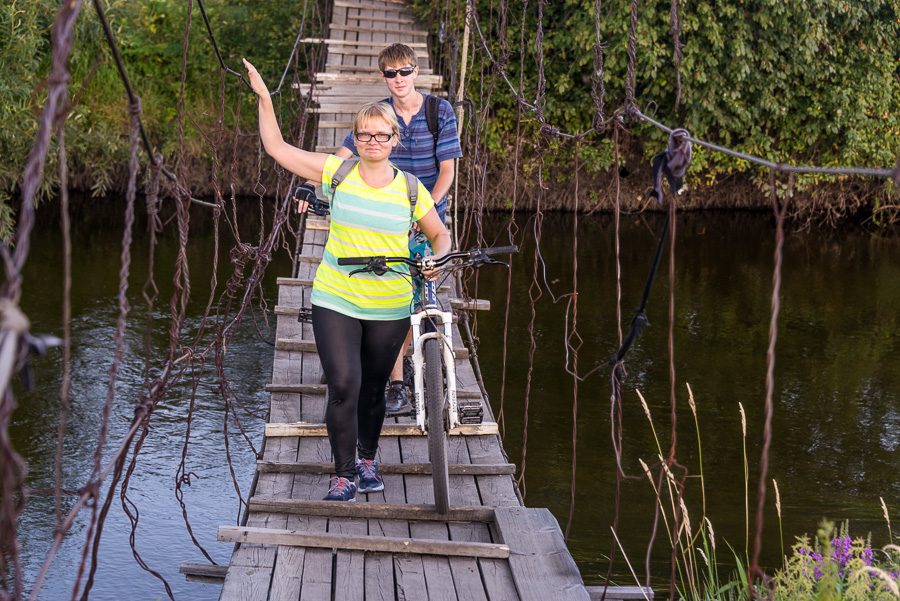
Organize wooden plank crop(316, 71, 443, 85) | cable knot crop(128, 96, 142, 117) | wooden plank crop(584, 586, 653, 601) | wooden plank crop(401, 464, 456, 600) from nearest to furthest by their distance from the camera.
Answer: cable knot crop(128, 96, 142, 117) → wooden plank crop(401, 464, 456, 600) → wooden plank crop(584, 586, 653, 601) → wooden plank crop(316, 71, 443, 85)

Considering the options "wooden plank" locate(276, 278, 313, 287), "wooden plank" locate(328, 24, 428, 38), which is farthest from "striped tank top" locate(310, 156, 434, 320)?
"wooden plank" locate(328, 24, 428, 38)

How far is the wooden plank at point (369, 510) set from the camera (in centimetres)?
265

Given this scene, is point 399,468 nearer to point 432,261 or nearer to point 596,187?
point 432,261

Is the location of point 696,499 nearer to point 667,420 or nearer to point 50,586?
point 667,420

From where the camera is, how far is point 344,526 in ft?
8.67

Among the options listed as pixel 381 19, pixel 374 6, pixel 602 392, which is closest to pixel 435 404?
pixel 602 392

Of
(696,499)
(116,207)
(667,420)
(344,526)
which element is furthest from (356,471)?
(116,207)

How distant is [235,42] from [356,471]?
914 cm

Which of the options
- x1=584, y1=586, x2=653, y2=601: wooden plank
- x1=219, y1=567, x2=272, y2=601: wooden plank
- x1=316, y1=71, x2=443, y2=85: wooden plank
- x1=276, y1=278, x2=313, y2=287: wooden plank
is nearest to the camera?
x1=219, y1=567, x2=272, y2=601: wooden plank

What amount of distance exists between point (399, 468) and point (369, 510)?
284 millimetres

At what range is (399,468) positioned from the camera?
2939 mm

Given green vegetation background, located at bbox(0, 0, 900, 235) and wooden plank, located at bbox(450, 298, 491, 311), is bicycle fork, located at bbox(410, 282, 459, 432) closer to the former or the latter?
wooden plank, located at bbox(450, 298, 491, 311)

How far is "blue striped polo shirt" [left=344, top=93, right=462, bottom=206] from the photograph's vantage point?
9.71 feet

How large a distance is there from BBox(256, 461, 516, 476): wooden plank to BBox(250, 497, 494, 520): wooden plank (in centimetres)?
24
